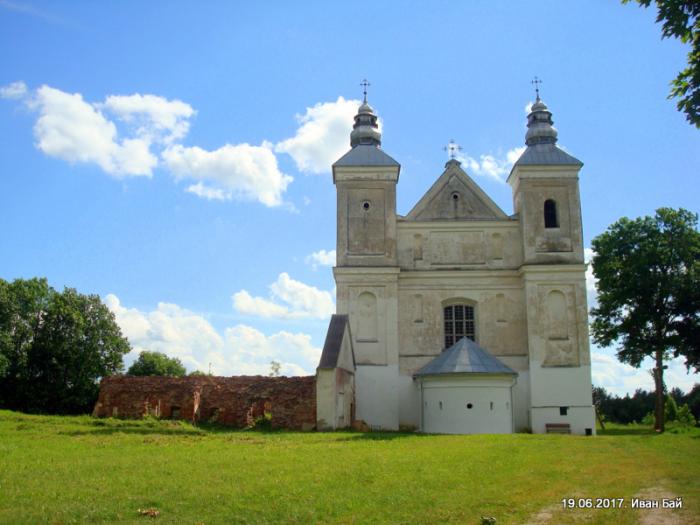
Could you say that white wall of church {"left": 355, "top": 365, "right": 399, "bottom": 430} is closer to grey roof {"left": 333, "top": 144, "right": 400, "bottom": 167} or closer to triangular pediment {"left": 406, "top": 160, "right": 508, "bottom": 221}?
triangular pediment {"left": 406, "top": 160, "right": 508, "bottom": 221}

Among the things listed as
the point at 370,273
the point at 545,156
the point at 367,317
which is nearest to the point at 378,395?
the point at 367,317

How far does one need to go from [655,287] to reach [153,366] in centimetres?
4276

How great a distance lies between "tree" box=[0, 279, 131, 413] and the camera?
40688 millimetres

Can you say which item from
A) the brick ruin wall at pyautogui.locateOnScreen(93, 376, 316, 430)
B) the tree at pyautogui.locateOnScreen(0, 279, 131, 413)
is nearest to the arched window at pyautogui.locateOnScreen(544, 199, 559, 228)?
the brick ruin wall at pyautogui.locateOnScreen(93, 376, 316, 430)

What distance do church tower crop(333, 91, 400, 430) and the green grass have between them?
10.5m

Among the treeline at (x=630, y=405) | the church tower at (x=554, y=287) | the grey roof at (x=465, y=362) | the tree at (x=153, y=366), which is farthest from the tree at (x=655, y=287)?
the tree at (x=153, y=366)

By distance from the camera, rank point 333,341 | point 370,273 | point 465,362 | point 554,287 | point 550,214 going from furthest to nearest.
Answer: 1. point 550,214
2. point 370,273
3. point 554,287
4. point 465,362
5. point 333,341

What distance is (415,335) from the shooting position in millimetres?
30922

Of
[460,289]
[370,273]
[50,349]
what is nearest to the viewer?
[370,273]

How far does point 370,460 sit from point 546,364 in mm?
17613

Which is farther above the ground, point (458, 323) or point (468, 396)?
point (458, 323)

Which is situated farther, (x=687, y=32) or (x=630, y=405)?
(x=630, y=405)

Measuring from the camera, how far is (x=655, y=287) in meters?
32.0

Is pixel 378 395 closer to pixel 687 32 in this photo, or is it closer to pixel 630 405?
pixel 687 32
